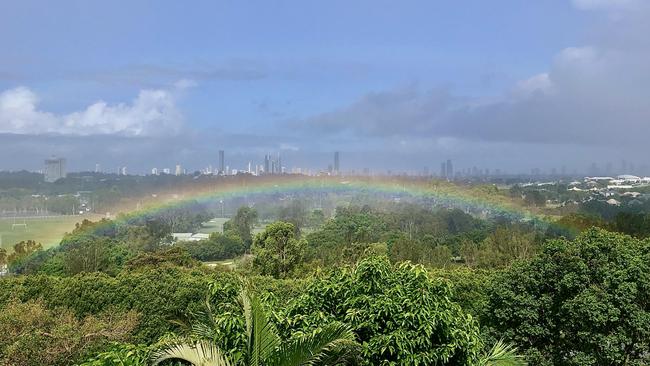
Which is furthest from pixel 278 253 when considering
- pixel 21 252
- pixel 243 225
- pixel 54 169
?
pixel 54 169

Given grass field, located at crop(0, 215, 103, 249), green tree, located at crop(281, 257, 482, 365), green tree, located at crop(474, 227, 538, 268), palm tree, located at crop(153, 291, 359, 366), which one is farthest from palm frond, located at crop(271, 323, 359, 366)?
grass field, located at crop(0, 215, 103, 249)

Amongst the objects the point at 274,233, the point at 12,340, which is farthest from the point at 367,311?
the point at 274,233

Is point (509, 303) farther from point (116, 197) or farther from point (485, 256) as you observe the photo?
point (116, 197)

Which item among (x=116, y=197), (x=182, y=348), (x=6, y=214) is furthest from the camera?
(x=116, y=197)

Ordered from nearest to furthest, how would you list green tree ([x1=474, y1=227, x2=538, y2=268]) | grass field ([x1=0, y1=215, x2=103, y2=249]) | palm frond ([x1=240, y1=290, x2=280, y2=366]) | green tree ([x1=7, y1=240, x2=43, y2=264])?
palm frond ([x1=240, y1=290, x2=280, y2=366]) → green tree ([x1=474, y1=227, x2=538, y2=268]) → green tree ([x1=7, y1=240, x2=43, y2=264]) → grass field ([x1=0, y1=215, x2=103, y2=249])

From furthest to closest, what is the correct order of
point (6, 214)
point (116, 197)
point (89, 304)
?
1. point (116, 197)
2. point (6, 214)
3. point (89, 304)

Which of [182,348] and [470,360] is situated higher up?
[182,348]

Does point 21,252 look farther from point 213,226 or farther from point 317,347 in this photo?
point 213,226

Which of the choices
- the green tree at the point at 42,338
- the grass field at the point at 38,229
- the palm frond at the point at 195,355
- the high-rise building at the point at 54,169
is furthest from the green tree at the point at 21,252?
the high-rise building at the point at 54,169

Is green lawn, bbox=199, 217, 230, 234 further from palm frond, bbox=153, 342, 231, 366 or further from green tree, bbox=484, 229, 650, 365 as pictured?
palm frond, bbox=153, 342, 231, 366
